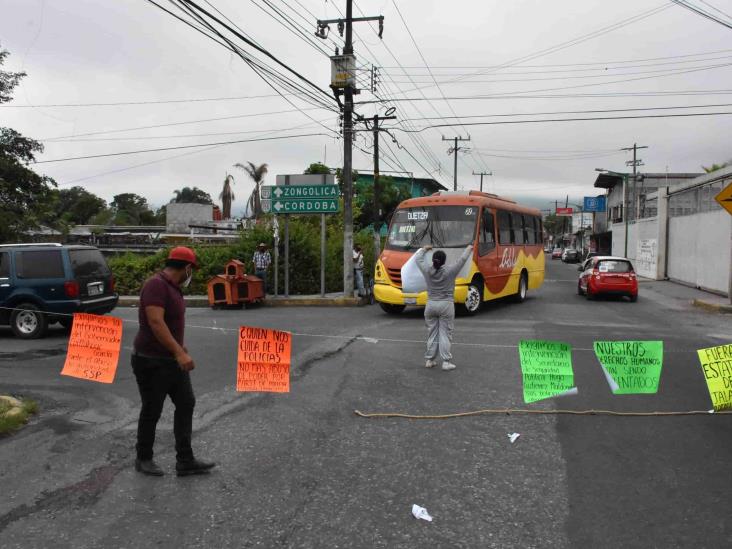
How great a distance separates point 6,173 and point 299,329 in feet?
52.6

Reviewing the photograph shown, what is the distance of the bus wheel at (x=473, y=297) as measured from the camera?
51.9ft

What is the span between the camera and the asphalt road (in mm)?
3936

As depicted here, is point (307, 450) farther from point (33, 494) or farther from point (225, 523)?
point (33, 494)

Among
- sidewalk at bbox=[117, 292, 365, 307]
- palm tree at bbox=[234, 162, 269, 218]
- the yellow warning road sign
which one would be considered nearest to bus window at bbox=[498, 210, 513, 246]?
sidewalk at bbox=[117, 292, 365, 307]

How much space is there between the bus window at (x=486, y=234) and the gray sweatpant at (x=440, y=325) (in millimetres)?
7483

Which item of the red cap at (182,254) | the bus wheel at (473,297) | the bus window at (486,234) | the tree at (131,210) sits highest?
the tree at (131,210)

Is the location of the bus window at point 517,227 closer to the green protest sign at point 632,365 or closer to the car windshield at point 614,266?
the car windshield at point 614,266

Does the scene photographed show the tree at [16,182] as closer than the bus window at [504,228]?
No

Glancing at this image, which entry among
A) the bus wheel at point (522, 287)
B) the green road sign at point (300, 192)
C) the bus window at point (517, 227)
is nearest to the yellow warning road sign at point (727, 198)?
the bus window at point (517, 227)

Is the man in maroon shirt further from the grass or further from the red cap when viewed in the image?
the grass

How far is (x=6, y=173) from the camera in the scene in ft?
76.5

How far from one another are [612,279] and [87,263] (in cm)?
1571

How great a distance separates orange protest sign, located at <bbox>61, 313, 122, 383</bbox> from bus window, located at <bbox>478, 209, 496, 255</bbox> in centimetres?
1082

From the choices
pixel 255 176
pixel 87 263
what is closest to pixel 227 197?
pixel 255 176
